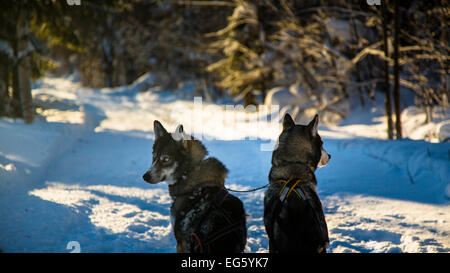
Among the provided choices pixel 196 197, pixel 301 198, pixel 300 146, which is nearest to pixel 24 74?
pixel 196 197

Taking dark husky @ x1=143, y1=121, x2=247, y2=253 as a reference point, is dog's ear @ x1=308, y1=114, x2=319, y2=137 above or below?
above

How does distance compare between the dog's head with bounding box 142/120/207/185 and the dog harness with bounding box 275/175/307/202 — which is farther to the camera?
the dog's head with bounding box 142/120/207/185

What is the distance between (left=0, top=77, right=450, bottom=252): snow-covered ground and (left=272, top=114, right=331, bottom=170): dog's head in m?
1.66

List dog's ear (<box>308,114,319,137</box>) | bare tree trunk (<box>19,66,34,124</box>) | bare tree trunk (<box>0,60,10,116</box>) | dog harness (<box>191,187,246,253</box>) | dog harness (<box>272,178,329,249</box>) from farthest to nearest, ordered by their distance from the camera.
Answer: bare tree trunk (<box>19,66,34,124</box>)
bare tree trunk (<box>0,60,10,116</box>)
dog's ear (<box>308,114,319,137</box>)
dog harness (<box>272,178,329,249</box>)
dog harness (<box>191,187,246,253</box>)

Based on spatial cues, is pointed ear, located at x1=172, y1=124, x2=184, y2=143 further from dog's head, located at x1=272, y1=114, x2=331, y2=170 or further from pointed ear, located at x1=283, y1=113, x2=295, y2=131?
pointed ear, located at x1=283, y1=113, x2=295, y2=131

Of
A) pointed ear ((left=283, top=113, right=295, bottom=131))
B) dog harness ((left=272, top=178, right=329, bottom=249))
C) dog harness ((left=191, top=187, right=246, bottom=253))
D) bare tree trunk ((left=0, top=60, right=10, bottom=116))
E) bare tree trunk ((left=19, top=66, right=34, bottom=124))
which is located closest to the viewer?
dog harness ((left=191, top=187, right=246, bottom=253))

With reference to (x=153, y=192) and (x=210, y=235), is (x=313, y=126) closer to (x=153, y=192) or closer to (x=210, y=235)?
(x=210, y=235)

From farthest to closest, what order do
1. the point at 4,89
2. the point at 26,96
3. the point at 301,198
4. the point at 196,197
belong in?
the point at 4,89 → the point at 26,96 → the point at 196,197 → the point at 301,198

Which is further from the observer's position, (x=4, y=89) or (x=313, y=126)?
(x=4, y=89)

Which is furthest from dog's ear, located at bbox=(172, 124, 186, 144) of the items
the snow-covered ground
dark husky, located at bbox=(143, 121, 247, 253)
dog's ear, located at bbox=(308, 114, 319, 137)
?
the snow-covered ground

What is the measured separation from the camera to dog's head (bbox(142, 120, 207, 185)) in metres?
3.32

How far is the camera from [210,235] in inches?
109

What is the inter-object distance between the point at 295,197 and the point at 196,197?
3.57 feet
